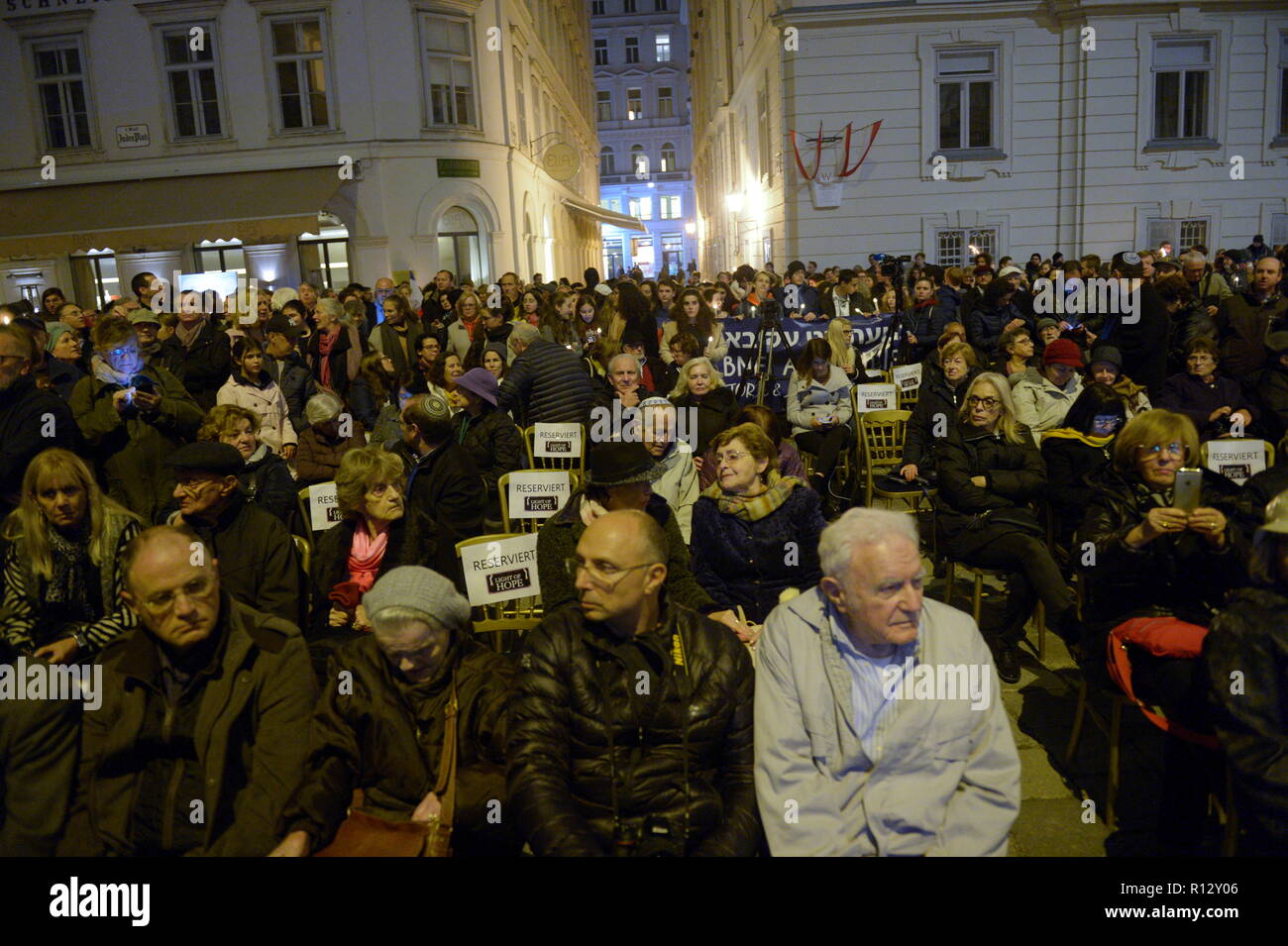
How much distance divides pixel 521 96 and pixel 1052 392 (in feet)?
76.7

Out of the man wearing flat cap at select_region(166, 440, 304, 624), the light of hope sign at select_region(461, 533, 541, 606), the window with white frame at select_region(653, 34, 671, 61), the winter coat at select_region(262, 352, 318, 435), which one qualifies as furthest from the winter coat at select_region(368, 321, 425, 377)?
the window with white frame at select_region(653, 34, 671, 61)

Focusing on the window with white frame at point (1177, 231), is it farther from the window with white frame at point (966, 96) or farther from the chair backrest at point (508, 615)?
the chair backrest at point (508, 615)

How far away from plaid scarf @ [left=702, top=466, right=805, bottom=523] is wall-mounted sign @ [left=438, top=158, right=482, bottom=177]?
19241 millimetres

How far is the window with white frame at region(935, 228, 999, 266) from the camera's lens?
20.8 m

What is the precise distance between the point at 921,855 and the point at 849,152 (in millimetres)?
19939

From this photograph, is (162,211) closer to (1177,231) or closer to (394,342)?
(394,342)

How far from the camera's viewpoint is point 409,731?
304 cm

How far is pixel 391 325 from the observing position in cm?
1012

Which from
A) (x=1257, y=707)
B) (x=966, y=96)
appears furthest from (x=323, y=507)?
(x=966, y=96)

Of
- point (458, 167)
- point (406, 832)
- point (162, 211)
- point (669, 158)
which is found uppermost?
point (669, 158)

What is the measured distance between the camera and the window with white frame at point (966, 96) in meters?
20.3

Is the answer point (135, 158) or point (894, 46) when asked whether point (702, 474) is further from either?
point (135, 158)

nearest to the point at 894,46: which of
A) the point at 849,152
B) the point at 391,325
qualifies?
the point at 849,152

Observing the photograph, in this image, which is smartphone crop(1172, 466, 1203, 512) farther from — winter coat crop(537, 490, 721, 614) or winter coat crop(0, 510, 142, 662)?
winter coat crop(0, 510, 142, 662)
